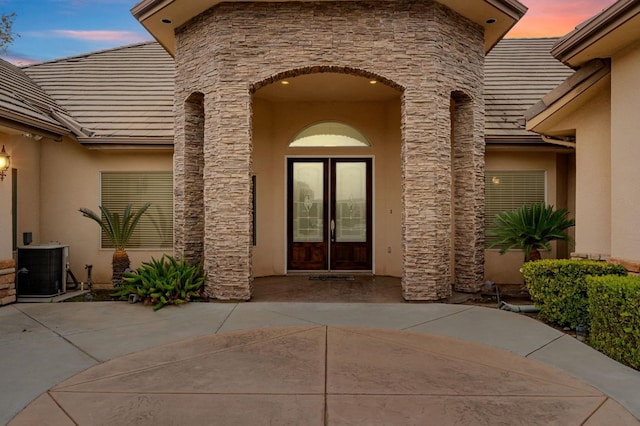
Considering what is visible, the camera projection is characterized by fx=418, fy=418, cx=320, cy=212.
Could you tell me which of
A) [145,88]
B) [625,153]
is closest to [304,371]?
[625,153]

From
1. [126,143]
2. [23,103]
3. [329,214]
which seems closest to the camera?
[23,103]

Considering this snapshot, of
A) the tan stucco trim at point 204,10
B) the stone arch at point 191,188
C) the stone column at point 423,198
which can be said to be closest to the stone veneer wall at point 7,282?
the stone arch at point 191,188

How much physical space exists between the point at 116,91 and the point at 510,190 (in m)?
10.6

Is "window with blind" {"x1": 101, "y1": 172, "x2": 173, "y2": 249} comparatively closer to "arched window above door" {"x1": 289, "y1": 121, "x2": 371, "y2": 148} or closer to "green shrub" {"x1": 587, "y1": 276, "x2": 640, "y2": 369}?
"arched window above door" {"x1": 289, "y1": 121, "x2": 371, "y2": 148}

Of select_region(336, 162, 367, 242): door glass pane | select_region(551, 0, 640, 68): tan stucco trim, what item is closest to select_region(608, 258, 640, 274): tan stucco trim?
select_region(551, 0, 640, 68): tan stucco trim

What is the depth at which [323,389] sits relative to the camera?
3830mm

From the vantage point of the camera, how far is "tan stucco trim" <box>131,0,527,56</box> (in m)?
7.56

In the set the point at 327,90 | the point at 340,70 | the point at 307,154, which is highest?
the point at 327,90

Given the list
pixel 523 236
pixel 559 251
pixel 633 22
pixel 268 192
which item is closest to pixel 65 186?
pixel 268 192

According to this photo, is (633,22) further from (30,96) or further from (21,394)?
(30,96)

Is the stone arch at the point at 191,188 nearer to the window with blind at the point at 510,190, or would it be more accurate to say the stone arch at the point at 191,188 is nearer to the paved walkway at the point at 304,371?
the paved walkway at the point at 304,371

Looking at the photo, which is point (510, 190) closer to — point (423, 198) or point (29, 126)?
point (423, 198)

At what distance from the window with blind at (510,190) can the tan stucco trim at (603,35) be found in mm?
3876

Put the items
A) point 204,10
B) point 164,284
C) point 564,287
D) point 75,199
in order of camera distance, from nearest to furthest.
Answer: point 564,287 < point 164,284 < point 204,10 < point 75,199
